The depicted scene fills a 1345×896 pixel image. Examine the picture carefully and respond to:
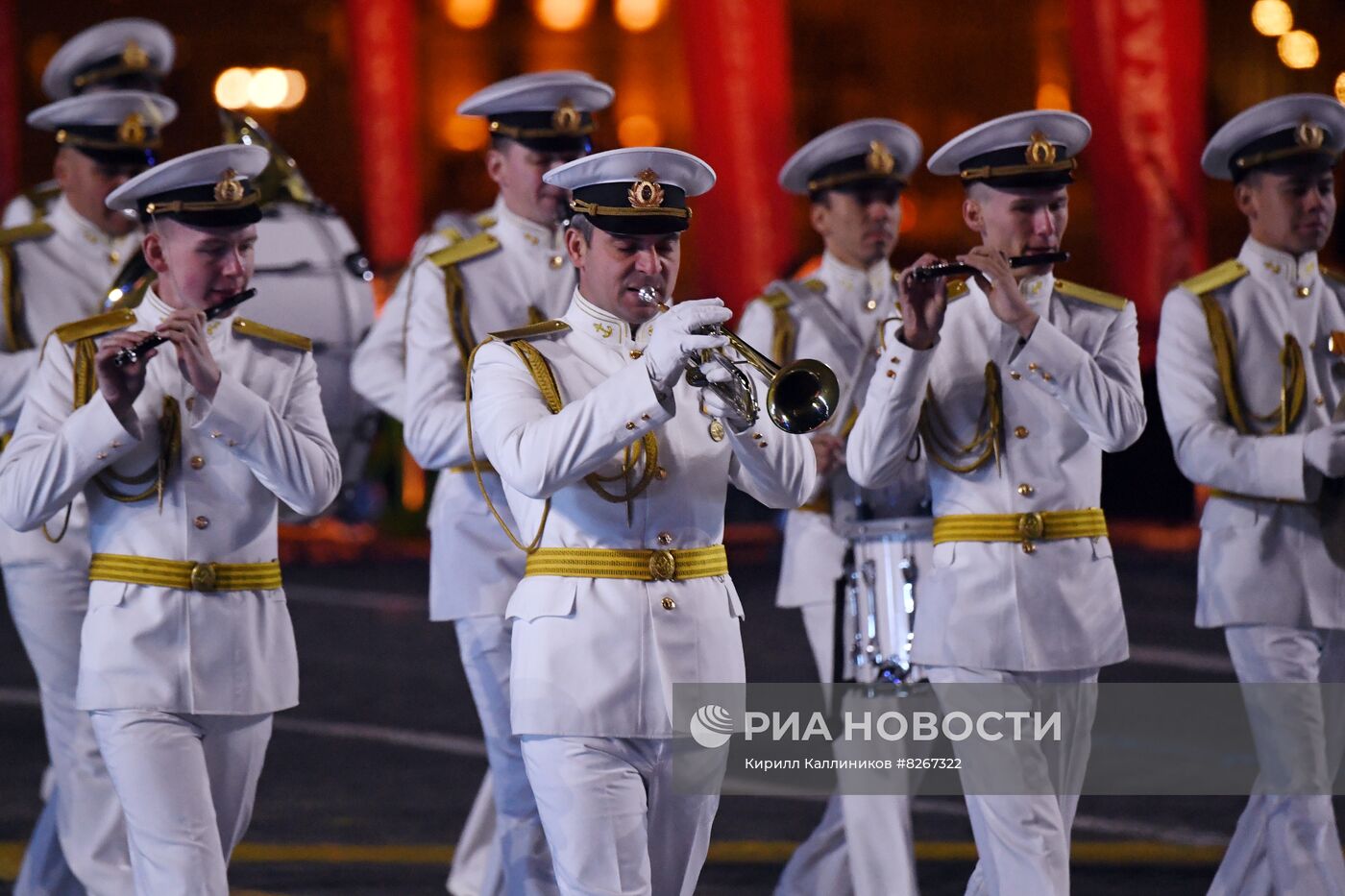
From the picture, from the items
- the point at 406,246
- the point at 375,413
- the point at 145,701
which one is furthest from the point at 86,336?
the point at 406,246

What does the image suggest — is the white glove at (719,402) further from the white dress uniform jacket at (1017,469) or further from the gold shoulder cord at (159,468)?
the gold shoulder cord at (159,468)

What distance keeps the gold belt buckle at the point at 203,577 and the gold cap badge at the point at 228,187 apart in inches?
34.5

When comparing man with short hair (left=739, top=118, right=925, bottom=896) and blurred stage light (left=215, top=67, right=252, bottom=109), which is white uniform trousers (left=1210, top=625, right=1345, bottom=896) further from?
blurred stage light (left=215, top=67, right=252, bottom=109)

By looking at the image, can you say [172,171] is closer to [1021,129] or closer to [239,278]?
[239,278]

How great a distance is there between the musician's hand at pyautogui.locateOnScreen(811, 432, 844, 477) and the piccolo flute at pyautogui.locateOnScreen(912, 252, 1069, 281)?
1.03 metres

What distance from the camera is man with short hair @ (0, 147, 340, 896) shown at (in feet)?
17.0

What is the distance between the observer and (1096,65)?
14.1m

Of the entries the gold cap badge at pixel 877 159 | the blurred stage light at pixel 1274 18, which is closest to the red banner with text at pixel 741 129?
the blurred stage light at pixel 1274 18

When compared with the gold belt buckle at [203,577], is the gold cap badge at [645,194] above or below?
above

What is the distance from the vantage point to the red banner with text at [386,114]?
19.4 meters

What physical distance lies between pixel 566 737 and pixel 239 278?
149cm

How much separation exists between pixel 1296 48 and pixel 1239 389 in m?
15.9

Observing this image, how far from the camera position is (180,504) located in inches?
210

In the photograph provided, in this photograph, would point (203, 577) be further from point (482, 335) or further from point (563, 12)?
point (563, 12)
